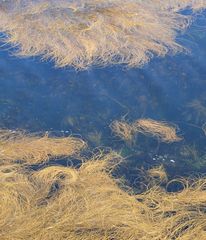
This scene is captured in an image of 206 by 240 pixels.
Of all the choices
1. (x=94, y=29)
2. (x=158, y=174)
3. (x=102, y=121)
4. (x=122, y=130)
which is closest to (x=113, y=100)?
(x=102, y=121)

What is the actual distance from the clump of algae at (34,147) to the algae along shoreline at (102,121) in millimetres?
13

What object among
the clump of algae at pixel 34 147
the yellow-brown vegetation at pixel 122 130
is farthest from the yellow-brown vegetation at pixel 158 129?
the clump of algae at pixel 34 147

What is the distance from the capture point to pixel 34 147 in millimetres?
4652

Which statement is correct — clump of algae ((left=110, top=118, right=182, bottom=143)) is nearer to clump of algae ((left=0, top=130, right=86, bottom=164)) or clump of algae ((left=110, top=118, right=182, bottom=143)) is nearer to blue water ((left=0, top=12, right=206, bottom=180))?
blue water ((left=0, top=12, right=206, bottom=180))

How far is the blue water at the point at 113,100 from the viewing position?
15.7 feet

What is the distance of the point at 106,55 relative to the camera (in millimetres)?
6344

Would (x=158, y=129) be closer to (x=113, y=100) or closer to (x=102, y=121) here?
(x=102, y=121)

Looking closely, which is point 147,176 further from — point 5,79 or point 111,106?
point 5,79

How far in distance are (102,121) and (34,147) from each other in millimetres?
1021

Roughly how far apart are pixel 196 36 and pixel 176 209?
4054 millimetres

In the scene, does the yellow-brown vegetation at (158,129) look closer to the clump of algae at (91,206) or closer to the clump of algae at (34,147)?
the clump of algae at (91,206)

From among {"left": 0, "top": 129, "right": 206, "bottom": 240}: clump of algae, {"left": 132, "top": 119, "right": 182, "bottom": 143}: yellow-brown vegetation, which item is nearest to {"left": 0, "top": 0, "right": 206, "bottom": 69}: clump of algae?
{"left": 132, "top": 119, "right": 182, "bottom": 143}: yellow-brown vegetation

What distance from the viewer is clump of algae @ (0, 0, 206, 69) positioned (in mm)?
6367

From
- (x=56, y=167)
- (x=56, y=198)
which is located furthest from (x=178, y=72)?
(x=56, y=198)
